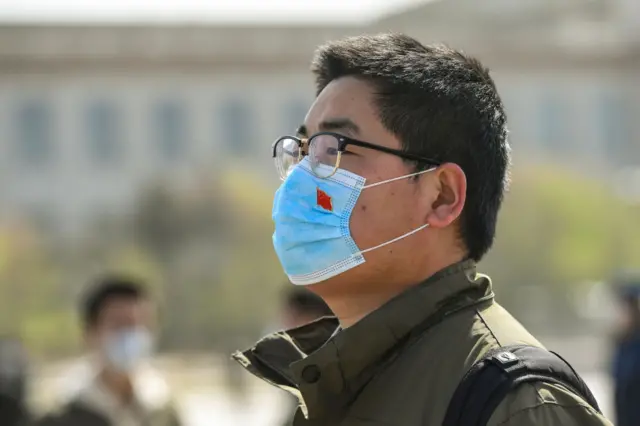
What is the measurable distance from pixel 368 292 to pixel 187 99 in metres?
59.7

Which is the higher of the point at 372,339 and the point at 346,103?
the point at 346,103

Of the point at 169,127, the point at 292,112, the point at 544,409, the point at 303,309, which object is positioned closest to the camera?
the point at 544,409

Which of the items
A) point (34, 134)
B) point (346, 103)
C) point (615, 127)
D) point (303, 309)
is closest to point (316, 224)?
point (346, 103)

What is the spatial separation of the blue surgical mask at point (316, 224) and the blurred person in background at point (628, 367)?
4696mm

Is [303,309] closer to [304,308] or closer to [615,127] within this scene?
[304,308]

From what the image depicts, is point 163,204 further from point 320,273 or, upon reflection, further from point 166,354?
point 320,273

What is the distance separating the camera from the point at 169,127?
201 feet

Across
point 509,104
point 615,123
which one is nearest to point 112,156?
point 509,104

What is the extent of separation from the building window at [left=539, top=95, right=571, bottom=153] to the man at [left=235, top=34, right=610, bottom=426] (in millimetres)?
59926

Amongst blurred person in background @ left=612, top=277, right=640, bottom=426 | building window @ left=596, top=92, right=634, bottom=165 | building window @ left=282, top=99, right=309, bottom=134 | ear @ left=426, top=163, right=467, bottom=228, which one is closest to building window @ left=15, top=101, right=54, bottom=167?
building window @ left=282, top=99, right=309, bottom=134

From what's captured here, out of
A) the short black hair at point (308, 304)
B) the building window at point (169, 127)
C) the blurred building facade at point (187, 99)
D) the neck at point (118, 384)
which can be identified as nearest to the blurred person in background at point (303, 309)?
the short black hair at point (308, 304)

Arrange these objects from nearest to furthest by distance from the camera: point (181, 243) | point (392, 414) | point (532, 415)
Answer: point (532, 415) → point (392, 414) → point (181, 243)

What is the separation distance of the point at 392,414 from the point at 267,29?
5847 cm

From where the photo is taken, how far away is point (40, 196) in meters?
59.8
